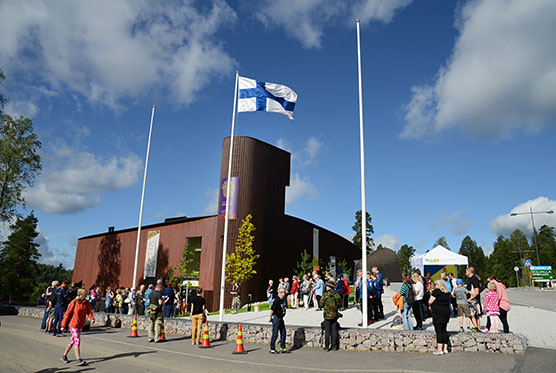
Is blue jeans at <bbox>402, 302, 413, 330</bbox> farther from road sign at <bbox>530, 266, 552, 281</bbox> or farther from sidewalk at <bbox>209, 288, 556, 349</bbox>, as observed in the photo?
road sign at <bbox>530, 266, 552, 281</bbox>

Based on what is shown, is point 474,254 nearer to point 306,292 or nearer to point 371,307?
point 306,292

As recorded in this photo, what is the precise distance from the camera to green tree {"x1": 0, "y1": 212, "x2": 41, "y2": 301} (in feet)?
180

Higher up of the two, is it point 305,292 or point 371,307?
point 305,292

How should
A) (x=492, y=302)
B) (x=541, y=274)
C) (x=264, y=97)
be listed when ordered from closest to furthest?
(x=492, y=302) → (x=264, y=97) → (x=541, y=274)

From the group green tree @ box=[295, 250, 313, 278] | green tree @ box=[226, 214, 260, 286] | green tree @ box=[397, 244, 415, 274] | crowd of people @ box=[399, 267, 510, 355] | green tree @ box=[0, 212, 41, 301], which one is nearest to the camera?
crowd of people @ box=[399, 267, 510, 355]

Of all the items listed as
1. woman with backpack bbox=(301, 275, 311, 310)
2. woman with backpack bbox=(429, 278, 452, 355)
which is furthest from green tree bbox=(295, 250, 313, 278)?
woman with backpack bbox=(429, 278, 452, 355)

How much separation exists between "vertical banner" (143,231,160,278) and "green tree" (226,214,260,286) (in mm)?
11214

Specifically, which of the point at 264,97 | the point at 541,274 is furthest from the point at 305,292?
the point at 541,274

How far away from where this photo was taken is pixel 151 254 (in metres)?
34.6

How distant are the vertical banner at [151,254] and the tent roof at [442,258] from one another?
2621 cm

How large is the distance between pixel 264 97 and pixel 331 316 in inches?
417

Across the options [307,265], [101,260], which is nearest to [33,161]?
[101,260]

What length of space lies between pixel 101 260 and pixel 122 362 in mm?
35908

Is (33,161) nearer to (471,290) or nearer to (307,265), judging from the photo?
(307,265)
